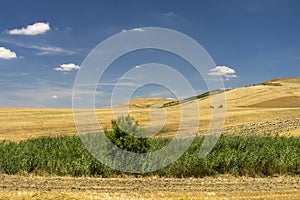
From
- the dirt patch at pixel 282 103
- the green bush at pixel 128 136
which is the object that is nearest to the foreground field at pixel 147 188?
the green bush at pixel 128 136

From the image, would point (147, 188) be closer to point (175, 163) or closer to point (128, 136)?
point (175, 163)

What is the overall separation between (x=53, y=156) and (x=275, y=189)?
10746mm

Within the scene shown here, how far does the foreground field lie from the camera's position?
12320 millimetres

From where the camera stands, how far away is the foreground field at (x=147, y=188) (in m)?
12.3

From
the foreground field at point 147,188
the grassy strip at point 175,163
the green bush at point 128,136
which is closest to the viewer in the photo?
the foreground field at point 147,188

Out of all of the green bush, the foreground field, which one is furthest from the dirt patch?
the green bush

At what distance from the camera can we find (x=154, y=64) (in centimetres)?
1608

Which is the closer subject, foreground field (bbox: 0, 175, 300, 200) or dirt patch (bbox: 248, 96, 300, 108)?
foreground field (bbox: 0, 175, 300, 200)

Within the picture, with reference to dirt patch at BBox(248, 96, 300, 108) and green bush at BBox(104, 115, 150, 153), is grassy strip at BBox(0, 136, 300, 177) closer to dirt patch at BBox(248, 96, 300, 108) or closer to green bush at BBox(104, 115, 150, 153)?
green bush at BBox(104, 115, 150, 153)

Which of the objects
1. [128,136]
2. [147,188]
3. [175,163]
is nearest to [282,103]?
[128,136]

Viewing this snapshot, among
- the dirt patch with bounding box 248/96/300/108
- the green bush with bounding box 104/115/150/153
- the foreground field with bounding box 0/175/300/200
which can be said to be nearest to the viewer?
the foreground field with bounding box 0/175/300/200

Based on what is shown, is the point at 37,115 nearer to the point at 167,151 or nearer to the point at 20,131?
the point at 20,131

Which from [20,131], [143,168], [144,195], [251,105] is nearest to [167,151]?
[143,168]

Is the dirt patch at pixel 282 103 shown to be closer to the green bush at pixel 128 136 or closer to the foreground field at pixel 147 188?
the foreground field at pixel 147 188
